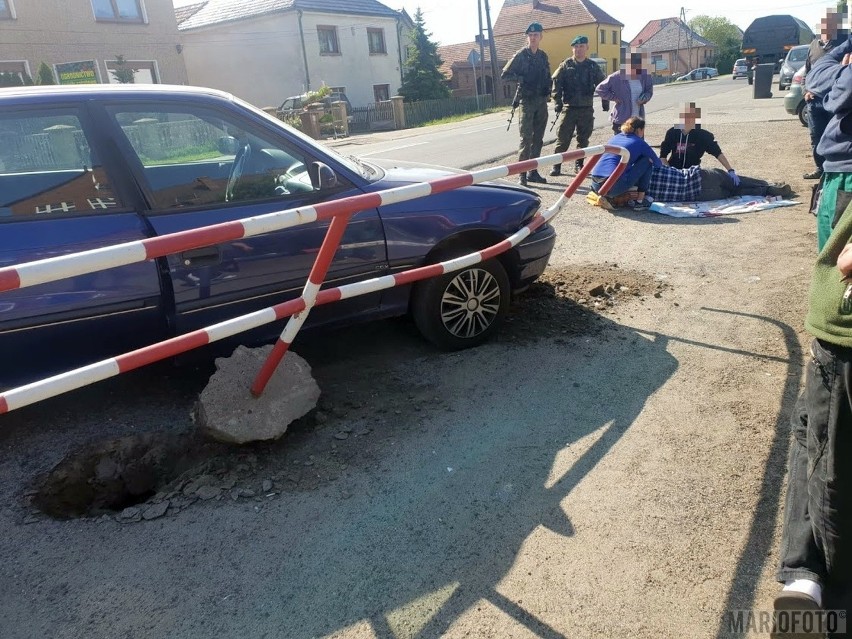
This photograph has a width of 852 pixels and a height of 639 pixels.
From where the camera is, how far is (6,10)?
74.1ft

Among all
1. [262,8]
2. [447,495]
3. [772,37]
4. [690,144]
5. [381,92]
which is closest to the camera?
[447,495]

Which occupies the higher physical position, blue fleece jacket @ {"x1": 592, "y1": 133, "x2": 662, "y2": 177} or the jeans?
blue fleece jacket @ {"x1": 592, "y1": 133, "x2": 662, "y2": 177}

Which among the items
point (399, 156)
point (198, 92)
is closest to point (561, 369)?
point (198, 92)

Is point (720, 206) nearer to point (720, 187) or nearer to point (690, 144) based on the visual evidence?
point (720, 187)

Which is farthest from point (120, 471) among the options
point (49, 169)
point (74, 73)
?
point (74, 73)

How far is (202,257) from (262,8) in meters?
35.0

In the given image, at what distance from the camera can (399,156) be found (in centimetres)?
1567

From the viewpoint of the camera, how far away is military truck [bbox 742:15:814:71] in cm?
4844

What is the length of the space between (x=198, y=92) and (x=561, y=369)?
8.79 ft

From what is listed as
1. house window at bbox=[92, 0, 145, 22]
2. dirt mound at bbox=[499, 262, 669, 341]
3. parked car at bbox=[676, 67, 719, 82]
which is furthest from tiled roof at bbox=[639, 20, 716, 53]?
dirt mound at bbox=[499, 262, 669, 341]

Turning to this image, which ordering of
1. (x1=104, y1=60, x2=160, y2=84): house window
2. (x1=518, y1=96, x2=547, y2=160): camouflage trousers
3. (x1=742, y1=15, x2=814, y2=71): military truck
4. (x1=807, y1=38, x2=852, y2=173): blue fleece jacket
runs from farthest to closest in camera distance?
(x1=742, y1=15, x2=814, y2=71): military truck → (x1=104, y1=60, x2=160, y2=84): house window → (x1=518, y1=96, x2=547, y2=160): camouflage trousers → (x1=807, y1=38, x2=852, y2=173): blue fleece jacket

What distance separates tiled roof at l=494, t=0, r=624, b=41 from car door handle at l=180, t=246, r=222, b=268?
59.8m

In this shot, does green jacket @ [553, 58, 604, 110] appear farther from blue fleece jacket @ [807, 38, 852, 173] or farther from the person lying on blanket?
blue fleece jacket @ [807, 38, 852, 173]

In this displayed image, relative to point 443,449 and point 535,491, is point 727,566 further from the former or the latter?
point 443,449
